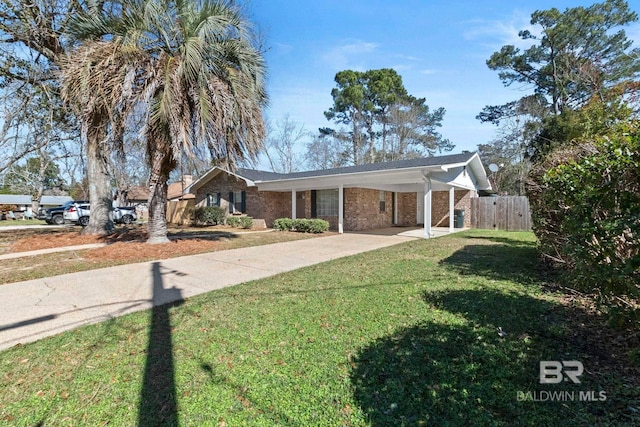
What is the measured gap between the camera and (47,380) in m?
2.64

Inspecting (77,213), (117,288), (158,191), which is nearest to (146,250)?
(158,191)

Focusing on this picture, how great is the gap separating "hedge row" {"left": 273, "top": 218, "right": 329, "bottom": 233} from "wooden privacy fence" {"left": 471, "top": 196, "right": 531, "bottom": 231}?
8.39 metres

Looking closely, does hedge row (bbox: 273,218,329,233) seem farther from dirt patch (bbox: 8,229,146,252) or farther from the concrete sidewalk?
dirt patch (bbox: 8,229,146,252)

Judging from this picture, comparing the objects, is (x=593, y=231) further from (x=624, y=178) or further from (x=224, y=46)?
(x=224, y=46)

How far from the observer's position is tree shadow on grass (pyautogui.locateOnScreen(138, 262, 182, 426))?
217 centimetres

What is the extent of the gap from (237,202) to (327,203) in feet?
19.5

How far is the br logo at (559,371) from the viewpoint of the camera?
242 centimetres

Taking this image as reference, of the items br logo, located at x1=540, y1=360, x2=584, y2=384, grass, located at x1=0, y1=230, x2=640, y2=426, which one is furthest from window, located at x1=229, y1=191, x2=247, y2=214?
br logo, located at x1=540, y1=360, x2=584, y2=384

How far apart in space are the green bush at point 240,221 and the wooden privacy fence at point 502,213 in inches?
492

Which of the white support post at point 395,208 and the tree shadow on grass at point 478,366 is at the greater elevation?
the white support post at point 395,208

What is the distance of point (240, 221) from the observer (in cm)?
1831

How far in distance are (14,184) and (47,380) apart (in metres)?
56.0

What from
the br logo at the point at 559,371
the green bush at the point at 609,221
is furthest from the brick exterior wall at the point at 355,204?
the br logo at the point at 559,371

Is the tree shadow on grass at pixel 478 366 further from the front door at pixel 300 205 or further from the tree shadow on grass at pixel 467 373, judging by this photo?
the front door at pixel 300 205
